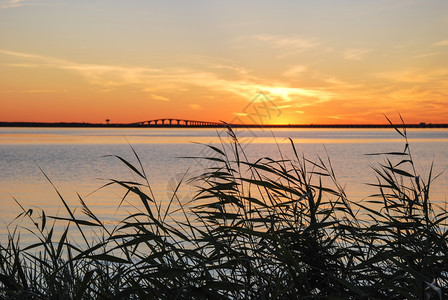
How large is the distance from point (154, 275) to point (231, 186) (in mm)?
1344

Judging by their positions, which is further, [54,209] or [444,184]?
[444,184]

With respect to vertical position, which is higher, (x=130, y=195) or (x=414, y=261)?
(x=414, y=261)

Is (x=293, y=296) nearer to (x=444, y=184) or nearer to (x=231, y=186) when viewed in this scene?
(x=231, y=186)

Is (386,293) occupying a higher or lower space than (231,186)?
lower

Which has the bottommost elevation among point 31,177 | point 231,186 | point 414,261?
point 31,177

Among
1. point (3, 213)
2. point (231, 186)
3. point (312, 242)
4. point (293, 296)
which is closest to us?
point (293, 296)

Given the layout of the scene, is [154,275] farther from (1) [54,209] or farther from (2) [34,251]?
(1) [54,209]

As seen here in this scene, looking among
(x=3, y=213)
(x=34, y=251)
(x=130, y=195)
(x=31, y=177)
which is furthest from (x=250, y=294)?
(x=31, y=177)

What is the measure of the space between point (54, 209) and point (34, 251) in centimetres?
608

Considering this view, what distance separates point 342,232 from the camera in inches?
176

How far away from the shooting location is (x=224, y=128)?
4484 millimetres

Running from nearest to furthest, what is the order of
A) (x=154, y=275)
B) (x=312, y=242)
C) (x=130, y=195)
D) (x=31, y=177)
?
(x=154, y=275) → (x=312, y=242) → (x=130, y=195) → (x=31, y=177)

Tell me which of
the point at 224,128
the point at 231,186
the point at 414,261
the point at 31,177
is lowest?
the point at 31,177

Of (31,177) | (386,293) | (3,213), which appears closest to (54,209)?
(3,213)
